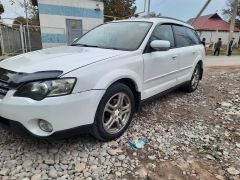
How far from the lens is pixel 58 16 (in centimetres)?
1584

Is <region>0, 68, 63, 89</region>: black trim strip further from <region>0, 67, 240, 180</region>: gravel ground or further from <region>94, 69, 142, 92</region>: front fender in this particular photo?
<region>0, 67, 240, 180</region>: gravel ground

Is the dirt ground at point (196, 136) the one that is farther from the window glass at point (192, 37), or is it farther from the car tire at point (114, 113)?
the window glass at point (192, 37)

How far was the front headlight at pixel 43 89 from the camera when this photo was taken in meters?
2.46

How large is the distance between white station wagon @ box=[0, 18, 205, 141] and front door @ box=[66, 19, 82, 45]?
12.5m

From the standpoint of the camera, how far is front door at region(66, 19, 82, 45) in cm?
1618

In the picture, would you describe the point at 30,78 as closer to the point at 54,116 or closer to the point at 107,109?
the point at 54,116

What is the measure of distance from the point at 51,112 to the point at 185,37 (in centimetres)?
362

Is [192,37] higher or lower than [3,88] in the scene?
higher

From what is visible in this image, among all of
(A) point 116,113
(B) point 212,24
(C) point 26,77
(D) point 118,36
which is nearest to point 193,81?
(D) point 118,36

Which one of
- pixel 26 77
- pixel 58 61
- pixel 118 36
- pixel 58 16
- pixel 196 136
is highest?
pixel 58 16

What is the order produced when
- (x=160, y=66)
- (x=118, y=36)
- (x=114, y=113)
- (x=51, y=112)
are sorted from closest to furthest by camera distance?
(x=51, y=112), (x=114, y=113), (x=118, y=36), (x=160, y=66)

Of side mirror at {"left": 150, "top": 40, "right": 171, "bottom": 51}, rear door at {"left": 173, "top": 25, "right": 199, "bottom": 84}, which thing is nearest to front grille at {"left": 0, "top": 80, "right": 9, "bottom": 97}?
side mirror at {"left": 150, "top": 40, "right": 171, "bottom": 51}

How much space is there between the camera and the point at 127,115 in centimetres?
343

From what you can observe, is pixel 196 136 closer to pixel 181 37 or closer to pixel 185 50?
pixel 185 50
